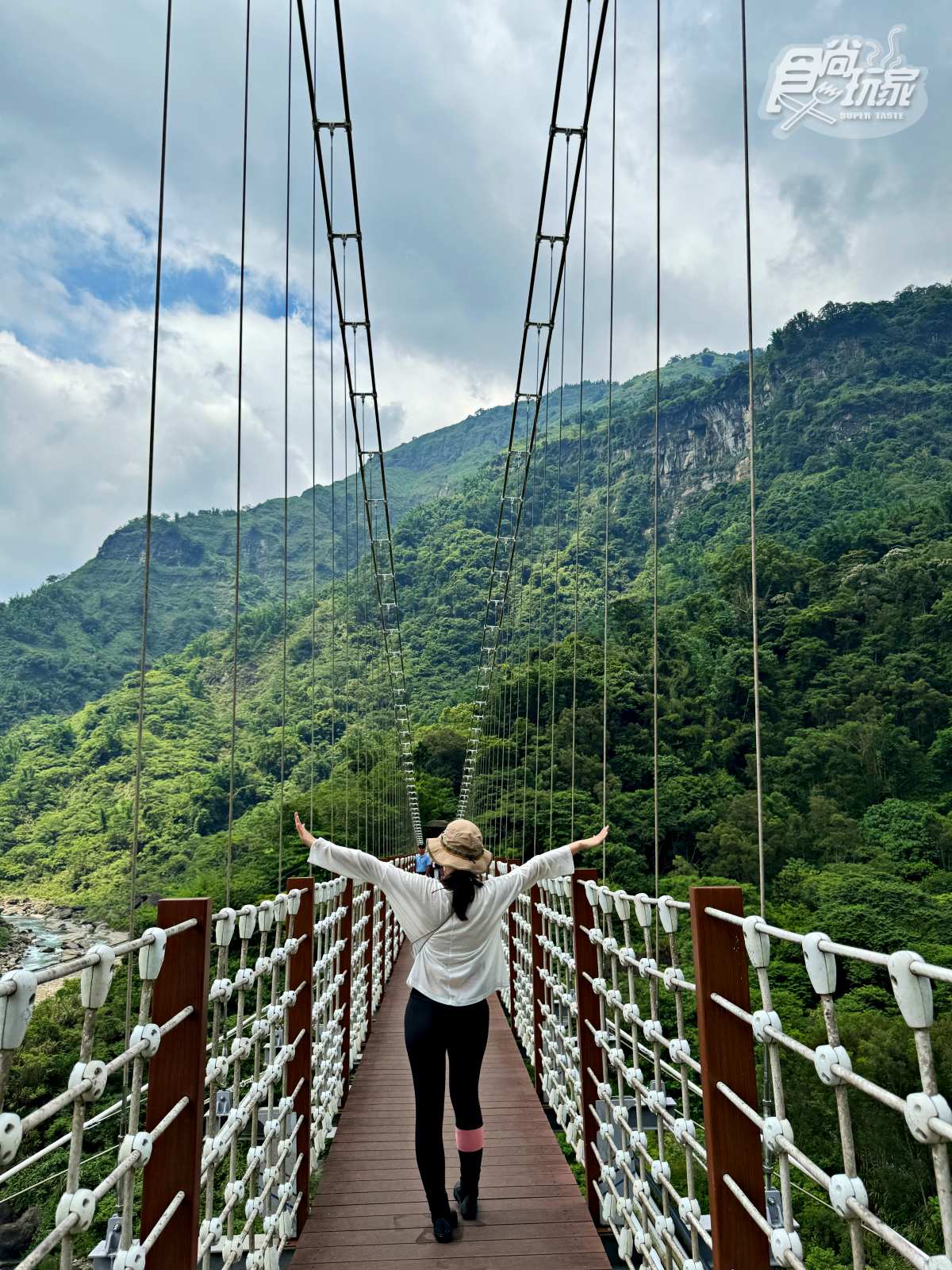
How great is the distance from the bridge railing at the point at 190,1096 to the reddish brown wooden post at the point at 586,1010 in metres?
0.62

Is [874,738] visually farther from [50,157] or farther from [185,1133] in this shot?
[185,1133]

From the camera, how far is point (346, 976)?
292cm

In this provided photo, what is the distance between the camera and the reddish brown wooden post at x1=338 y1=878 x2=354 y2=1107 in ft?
9.43

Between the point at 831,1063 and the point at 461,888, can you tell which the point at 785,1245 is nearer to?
the point at 831,1063

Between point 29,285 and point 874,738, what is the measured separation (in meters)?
17.0

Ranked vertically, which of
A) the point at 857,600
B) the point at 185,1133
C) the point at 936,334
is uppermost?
the point at 936,334

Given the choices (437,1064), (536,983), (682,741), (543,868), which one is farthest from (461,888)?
(682,741)

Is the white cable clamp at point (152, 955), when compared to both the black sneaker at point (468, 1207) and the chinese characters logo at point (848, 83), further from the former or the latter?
the chinese characters logo at point (848, 83)

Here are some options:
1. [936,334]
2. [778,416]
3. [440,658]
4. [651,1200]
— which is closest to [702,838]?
[440,658]

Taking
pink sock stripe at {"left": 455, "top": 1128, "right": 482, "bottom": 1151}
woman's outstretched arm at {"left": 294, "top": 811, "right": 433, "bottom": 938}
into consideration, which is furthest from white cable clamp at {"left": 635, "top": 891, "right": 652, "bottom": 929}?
pink sock stripe at {"left": 455, "top": 1128, "right": 482, "bottom": 1151}

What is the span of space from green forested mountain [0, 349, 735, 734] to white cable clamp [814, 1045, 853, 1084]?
7.43m

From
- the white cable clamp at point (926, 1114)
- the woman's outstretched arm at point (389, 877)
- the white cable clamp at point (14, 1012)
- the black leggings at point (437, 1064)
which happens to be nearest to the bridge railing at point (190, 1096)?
the white cable clamp at point (14, 1012)

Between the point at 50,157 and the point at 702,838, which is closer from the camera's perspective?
the point at 50,157

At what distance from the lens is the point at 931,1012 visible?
649 millimetres
